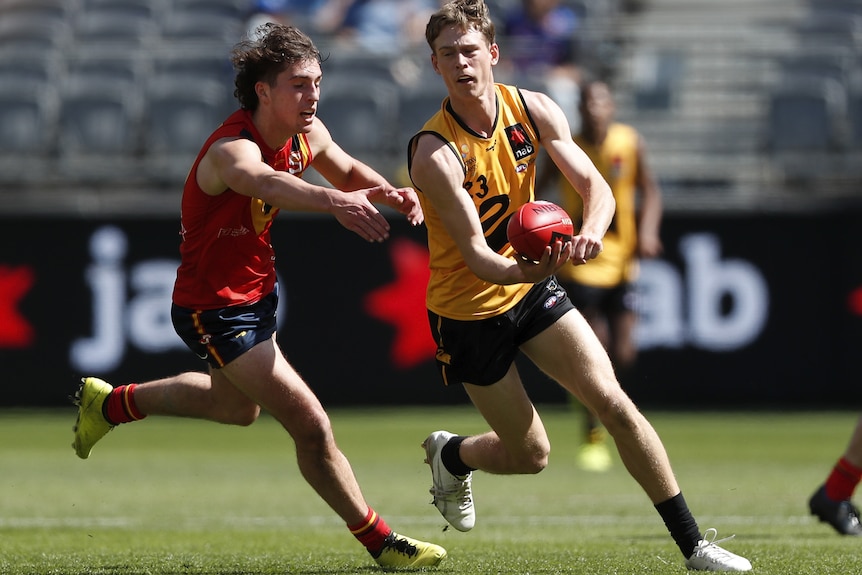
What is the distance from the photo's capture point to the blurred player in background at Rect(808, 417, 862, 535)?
24.7 feet

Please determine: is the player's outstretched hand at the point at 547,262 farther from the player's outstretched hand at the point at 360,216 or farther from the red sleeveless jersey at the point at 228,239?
the red sleeveless jersey at the point at 228,239

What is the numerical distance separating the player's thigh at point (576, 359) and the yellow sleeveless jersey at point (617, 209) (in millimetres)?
5144

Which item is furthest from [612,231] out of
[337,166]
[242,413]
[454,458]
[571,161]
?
[242,413]

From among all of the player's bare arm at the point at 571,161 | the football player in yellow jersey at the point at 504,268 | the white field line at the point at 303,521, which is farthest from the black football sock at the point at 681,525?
the white field line at the point at 303,521

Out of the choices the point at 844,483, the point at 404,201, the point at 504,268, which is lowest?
the point at 844,483

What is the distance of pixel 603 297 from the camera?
11.5 meters

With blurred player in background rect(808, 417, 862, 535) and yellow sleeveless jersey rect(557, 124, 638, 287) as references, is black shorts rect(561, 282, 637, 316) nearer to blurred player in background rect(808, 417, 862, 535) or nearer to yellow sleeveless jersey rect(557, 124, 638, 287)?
yellow sleeveless jersey rect(557, 124, 638, 287)

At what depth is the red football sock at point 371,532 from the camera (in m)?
6.41

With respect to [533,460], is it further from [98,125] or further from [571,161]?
[98,125]

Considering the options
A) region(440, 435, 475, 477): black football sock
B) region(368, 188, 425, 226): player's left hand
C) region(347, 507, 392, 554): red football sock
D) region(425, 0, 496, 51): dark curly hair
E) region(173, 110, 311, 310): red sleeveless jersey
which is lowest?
region(347, 507, 392, 554): red football sock

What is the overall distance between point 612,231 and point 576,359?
5.54 meters

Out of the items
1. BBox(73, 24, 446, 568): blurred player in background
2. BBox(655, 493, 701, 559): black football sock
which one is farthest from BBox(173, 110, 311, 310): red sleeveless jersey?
BBox(655, 493, 701, 559): black football sock

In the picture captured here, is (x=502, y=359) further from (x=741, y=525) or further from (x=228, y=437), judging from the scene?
(x=228, y=437)

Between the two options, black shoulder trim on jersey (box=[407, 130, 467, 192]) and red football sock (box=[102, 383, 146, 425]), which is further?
red football sock (box=[102, 383, 146, 425])
